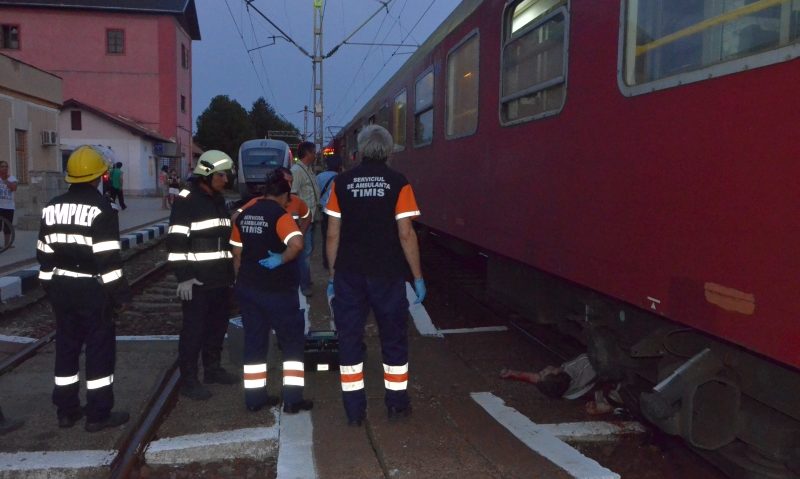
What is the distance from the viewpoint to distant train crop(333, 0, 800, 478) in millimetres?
2863

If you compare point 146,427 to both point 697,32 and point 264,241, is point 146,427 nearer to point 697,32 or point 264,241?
point 264,241

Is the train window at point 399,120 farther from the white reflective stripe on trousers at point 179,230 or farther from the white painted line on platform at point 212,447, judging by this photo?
the white painted line on platform at point 212,447

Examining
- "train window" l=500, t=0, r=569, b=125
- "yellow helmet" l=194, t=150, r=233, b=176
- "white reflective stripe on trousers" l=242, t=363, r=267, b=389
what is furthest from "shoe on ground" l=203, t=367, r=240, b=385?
"train window" l=500, t=0, r=569, b=125

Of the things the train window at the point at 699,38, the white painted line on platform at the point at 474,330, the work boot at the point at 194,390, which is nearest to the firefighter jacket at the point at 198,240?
the work boot at the point at 194,390

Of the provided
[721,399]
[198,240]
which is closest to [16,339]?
[198,240]

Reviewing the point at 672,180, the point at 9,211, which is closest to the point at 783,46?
the point at 672,180

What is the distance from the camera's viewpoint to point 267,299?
4.84m

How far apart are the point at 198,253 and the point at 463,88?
3250mm

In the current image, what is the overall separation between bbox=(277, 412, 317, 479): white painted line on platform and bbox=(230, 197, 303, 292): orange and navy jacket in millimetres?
849

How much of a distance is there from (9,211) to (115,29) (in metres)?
29.5

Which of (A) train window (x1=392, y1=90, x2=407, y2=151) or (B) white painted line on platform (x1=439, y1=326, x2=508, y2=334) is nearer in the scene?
(B) white painted line on platform (x1=439, y1=326, x2=508, y2=334)

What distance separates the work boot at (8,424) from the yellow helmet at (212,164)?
1962mm

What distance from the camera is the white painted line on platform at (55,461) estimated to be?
3955 mm

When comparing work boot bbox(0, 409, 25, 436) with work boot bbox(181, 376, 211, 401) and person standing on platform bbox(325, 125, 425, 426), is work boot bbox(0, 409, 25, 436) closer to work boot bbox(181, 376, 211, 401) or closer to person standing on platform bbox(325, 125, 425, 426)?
work boot bbox(181, 376, 211, 401)
